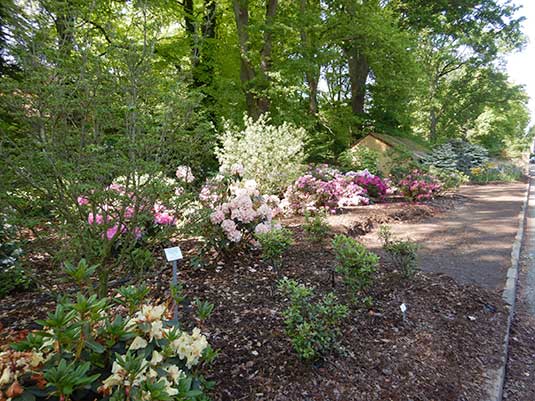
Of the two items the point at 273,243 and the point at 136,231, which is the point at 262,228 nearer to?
the point at 273,243

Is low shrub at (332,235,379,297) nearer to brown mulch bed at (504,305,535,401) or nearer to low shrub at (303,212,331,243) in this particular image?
brown mulch bed at (504,305,535,401)

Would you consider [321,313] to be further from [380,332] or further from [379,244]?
[379,244]

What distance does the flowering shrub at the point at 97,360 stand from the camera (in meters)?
0.94

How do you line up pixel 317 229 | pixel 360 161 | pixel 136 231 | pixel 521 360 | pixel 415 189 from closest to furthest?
pixel 136 231 < pixel 521 360 < pixel 317 229 < pixel 415 189 < pixel 360 161

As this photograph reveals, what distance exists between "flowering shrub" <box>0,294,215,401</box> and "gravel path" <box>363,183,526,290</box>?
3.64m

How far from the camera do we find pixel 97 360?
1.11 metres

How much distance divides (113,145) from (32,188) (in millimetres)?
564

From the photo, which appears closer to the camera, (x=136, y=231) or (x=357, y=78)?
(x=136, y=231)

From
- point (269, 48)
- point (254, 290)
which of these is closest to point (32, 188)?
point (254, 290)

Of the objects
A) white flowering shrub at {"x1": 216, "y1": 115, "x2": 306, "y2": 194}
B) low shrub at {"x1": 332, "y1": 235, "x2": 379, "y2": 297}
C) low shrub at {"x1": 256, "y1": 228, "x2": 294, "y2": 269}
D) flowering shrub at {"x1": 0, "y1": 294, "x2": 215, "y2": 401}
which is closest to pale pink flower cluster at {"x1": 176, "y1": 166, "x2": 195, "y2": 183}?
low shrub at {"x1": 256, "y1": 228, "x2": 294, "y2": 269}

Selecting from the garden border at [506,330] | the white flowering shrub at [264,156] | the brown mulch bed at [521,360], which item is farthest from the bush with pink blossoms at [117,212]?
the white flowering shrub at [264,156]

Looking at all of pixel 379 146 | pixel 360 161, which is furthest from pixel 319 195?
pixel 379 146

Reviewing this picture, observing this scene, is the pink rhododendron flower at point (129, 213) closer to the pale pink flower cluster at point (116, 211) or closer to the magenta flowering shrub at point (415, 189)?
the pale pink flower cluster at point (116, 211)

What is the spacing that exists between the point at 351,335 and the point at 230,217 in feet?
5.87
